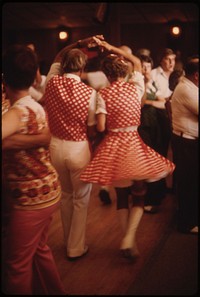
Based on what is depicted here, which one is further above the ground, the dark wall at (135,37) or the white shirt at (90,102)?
the dark wall at (135,37)

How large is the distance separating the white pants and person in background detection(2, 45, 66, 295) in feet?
2.21

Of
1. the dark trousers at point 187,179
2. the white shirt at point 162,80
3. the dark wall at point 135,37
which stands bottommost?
the dark trousers at point 187,179

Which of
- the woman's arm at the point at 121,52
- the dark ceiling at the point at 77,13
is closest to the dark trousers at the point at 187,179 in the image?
the woman's arm at the point at 121,52

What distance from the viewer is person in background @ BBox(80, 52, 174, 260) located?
242 centimetres

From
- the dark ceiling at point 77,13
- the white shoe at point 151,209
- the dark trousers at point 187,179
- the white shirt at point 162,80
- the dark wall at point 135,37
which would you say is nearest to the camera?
the dark trousers at point 187,179

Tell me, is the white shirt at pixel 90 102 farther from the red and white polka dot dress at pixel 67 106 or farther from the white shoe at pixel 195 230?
the white shoe at pixel 195 230

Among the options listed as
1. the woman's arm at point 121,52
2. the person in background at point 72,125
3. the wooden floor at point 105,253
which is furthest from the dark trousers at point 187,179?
the person in background at point 72,125

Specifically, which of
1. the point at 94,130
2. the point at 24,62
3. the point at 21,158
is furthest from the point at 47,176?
the point at 94,130

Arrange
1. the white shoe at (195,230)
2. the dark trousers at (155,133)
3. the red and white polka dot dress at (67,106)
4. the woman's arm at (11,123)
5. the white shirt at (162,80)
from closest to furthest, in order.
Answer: the woman's arm at (11,123), the red and white polka dot dress at (67,106), the white shoe at (195,230), the dark trousers at (155,133), the white shirt at (162,80)

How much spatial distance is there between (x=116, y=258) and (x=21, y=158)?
4.44ft

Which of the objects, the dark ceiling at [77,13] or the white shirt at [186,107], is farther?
the dark ceiling at [77,13]

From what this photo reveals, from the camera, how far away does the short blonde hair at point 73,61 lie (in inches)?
93.8

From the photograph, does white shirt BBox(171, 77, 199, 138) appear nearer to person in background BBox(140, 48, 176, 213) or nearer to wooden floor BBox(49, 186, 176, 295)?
person in background BBox(140, 48, 176, 213)

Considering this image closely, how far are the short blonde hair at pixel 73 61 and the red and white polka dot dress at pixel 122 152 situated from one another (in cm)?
22
